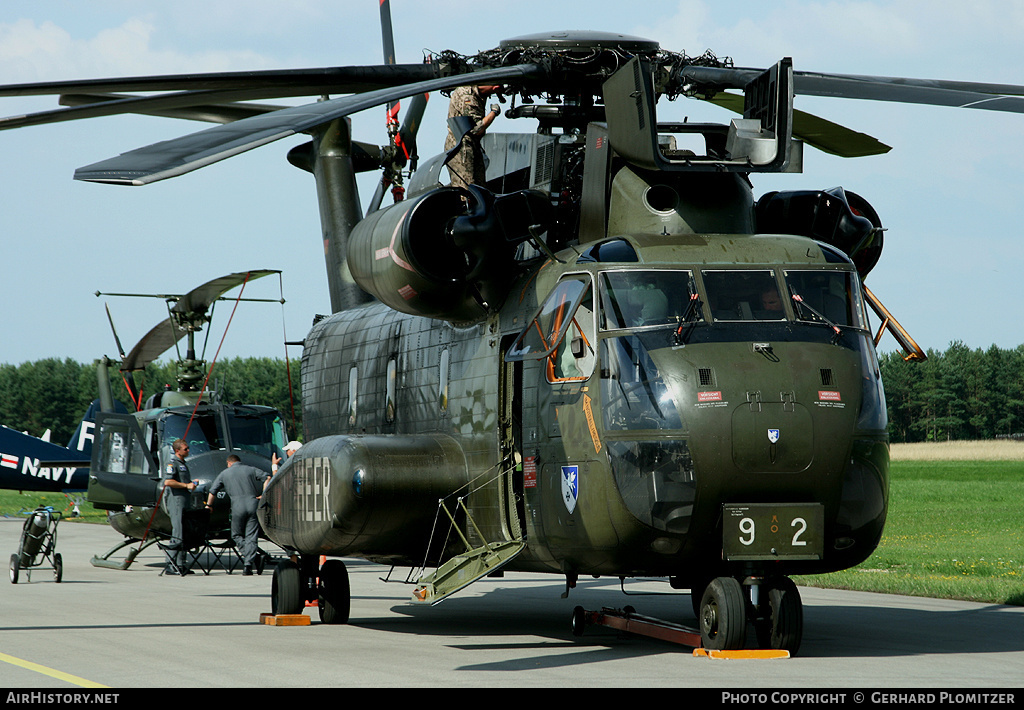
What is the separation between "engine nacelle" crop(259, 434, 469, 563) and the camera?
398 inches

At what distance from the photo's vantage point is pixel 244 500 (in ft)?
58.6

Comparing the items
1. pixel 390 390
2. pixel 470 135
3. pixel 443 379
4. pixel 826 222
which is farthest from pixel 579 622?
pixel 470 135

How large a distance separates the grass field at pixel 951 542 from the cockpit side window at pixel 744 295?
6.63 m

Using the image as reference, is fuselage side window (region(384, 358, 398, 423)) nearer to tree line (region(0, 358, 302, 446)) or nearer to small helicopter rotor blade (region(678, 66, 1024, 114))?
small helicopter rotor blade (region(678, 66, 1024, 114))

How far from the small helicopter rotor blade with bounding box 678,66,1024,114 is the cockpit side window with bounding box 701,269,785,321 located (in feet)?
6.17

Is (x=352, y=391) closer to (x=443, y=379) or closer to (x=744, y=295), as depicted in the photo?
(x=443, y=379)

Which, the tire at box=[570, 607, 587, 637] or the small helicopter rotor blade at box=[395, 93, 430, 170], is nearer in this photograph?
the tire at box=[570, 607, 587, 637]

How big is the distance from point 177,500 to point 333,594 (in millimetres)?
7712

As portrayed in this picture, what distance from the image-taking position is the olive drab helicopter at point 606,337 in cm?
807

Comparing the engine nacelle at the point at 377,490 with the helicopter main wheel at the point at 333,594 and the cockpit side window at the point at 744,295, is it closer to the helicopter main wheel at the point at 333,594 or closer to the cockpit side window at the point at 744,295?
the helicopter main wheel at the point at 333,594

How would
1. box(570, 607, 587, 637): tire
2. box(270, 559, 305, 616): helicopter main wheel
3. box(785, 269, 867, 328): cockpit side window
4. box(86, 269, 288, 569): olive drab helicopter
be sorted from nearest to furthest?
box(785, 269, 867, 328): cockpit side window, box(570, 607, 587, 637): tire, box(270, 559, 305, 616): helicopter main wheel, box(86, 269, 288, 569): olive drab helicopter

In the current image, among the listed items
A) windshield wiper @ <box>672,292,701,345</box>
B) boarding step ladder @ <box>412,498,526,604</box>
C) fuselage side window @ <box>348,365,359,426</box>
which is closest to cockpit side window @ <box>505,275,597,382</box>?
windshield wiper @ <box>672,292,701,345</box>

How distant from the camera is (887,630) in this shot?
1105 centimetres

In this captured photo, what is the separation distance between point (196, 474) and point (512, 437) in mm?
11588
